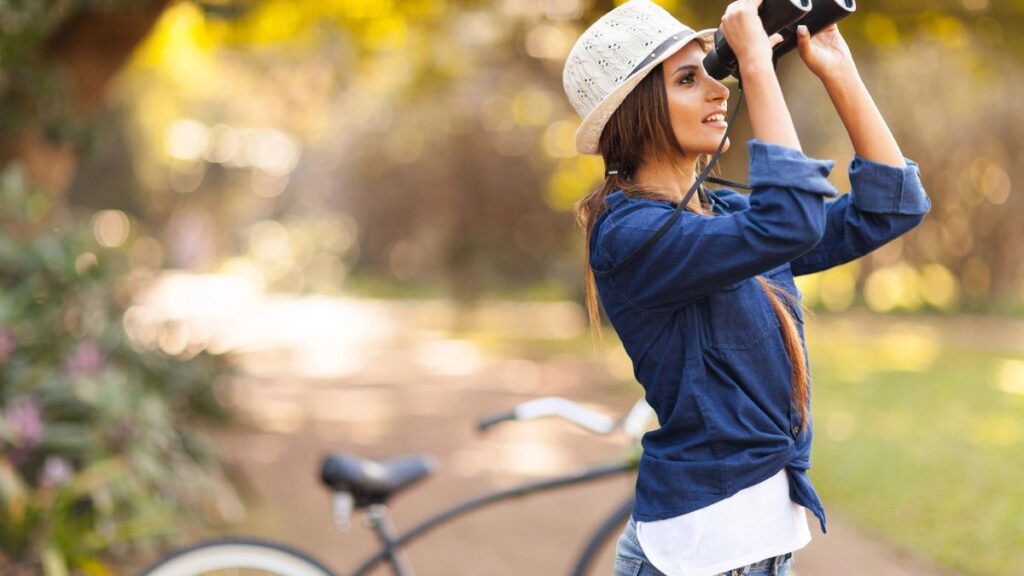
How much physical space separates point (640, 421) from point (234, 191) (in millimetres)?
37785

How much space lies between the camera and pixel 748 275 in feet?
6.00

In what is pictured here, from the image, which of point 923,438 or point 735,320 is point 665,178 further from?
point 923,438

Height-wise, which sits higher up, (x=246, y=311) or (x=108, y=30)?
(x=108, y=30)

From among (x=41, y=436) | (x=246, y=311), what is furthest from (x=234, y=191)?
(x=41, y=436)

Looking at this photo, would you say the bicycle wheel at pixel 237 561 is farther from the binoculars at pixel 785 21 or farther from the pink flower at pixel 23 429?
the pink flower at pixel 23 429

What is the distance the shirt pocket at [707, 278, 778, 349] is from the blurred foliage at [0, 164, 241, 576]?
3.19 metres

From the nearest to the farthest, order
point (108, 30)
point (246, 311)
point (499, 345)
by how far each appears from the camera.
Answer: point (108, 30), point (499, 345), point (246, 311)

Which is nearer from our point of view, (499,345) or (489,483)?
(489,483)

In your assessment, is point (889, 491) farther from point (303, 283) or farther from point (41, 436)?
point (303, 283)

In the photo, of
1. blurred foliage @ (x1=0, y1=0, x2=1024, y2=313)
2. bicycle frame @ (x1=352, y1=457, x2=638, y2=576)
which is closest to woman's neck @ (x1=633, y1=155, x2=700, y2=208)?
bicycle frame @ (x1=352, y1=457, x2=638, y2=576)

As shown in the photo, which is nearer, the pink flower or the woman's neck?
the woman's neck

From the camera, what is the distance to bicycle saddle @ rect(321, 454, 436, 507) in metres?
2.85

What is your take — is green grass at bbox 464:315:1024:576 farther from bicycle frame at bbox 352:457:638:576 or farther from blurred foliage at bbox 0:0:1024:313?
blurred foliage at bbox 0:0:1024:313

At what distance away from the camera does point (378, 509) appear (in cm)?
292
